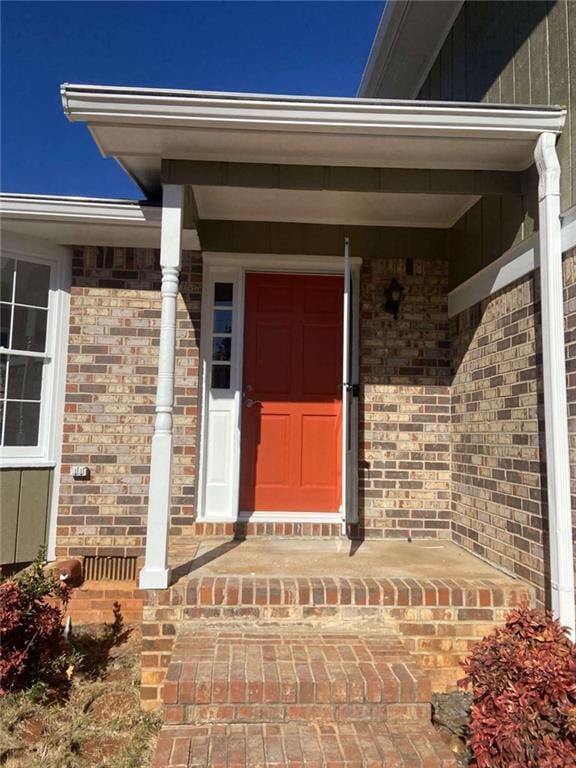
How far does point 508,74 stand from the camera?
3.50m

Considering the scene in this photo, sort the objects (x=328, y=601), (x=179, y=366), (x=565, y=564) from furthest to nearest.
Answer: (x=179, y=366), (x=328, y=601), (x=565, y=564)

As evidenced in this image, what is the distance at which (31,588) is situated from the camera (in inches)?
122

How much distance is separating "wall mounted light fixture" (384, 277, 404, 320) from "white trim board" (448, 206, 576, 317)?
1.46 feet

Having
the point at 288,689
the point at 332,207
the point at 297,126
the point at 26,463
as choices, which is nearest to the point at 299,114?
the point at 297,126

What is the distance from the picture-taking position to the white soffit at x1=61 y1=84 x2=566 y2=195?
9.29 ft

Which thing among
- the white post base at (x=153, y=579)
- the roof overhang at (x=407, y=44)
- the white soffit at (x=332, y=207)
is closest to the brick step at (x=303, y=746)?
the white post base at (x=153, y=579)

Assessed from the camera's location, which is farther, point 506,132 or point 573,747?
point 506,132

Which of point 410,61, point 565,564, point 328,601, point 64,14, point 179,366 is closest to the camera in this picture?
point 565,564

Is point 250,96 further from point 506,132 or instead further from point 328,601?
point 328,601

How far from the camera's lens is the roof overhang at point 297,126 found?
2.83 meters

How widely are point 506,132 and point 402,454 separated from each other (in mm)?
2486

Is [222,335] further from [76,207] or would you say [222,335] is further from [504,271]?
[504,271]

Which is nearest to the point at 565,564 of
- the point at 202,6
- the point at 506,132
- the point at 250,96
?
the point at 506,132

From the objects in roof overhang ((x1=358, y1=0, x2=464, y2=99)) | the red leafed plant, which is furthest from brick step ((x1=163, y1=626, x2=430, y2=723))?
roof overhang ((x1=358, y1=0, x2=464, y2=99))
